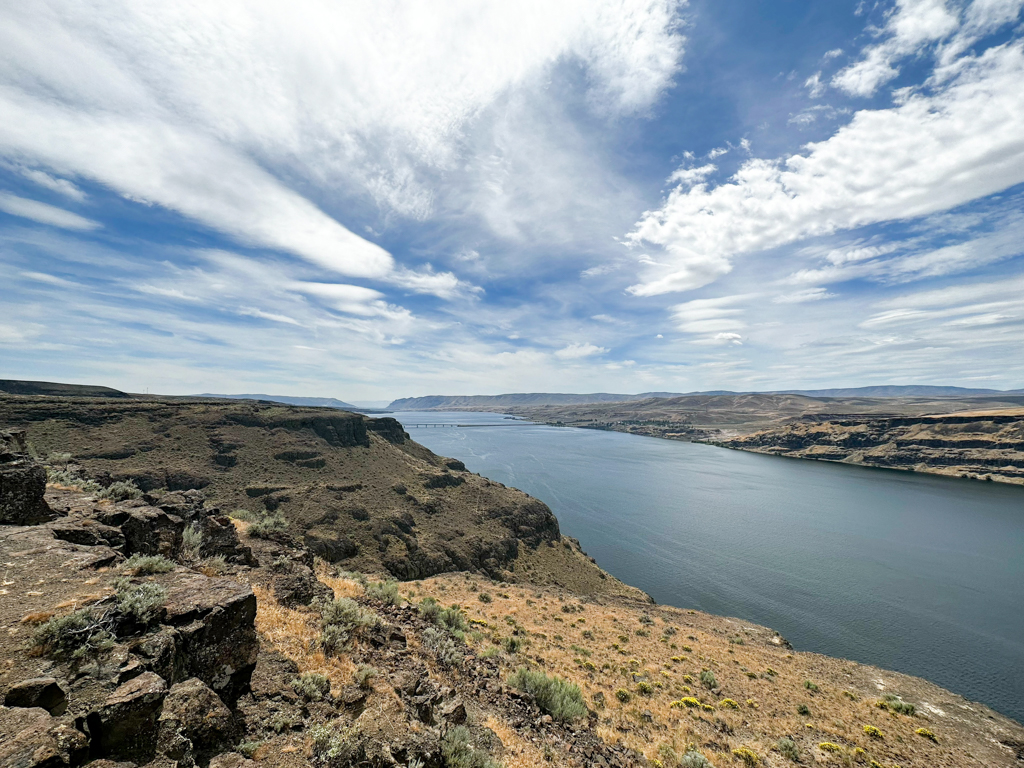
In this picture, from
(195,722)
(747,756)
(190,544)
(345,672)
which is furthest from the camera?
(747,756)

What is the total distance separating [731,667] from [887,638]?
27.9m

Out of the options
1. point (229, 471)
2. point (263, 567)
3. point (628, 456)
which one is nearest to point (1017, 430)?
point (628, 456)

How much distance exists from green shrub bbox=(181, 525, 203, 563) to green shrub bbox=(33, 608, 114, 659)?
261 inches

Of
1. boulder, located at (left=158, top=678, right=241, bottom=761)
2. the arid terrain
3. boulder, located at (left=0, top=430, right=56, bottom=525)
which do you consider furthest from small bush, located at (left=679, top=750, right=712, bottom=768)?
boulder, located at (left=0, top=430, right=56, bottom=525)

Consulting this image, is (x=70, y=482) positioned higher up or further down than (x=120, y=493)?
higher up

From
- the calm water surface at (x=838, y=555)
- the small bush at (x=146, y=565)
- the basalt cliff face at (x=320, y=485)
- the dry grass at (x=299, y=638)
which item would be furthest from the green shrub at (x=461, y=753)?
the calm water surface at (x=838, y=555)

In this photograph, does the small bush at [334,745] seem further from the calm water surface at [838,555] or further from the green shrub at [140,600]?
the calm water surface at [838,555]

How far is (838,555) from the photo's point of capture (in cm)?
5900

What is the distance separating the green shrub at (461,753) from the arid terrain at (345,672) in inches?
2.0

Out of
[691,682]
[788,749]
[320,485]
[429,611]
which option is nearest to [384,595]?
[429,611]

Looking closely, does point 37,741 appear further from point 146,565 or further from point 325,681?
point 146,565

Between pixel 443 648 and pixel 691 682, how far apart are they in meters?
15.1

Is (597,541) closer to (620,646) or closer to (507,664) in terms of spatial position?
(620,646)

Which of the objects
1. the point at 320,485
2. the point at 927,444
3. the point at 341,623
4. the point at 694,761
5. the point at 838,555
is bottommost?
the point at 838,555
